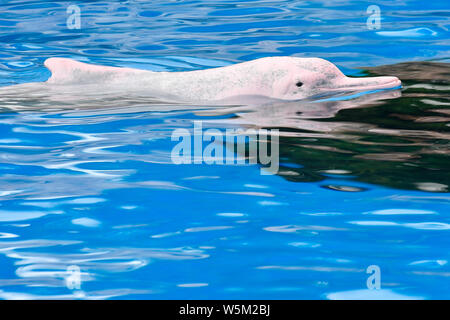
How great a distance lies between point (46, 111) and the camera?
607cm

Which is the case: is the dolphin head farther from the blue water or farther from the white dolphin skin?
the blue water

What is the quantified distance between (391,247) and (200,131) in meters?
2.16

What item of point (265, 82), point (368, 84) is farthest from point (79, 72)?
point (368, 84)

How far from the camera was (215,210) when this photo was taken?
394cm

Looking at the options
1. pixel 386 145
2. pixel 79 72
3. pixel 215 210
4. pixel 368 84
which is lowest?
pixel 215 210

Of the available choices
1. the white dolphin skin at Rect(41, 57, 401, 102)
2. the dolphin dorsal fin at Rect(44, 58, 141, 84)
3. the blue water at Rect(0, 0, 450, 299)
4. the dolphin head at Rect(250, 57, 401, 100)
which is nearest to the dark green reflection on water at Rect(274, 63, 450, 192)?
the blue water at Rect(0, 0, 450, 299)

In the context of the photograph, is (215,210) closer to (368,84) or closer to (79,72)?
(368,84)

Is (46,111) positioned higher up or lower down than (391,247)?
higher up

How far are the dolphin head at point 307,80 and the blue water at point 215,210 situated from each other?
1.68ft

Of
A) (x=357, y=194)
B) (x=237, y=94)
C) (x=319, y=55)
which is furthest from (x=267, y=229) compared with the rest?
(x=319, y=55)

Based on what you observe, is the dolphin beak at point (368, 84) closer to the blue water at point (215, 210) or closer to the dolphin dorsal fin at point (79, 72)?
the blue water at point (215, 210)

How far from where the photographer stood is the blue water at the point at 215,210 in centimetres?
323

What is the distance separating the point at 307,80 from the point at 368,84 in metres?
0.53

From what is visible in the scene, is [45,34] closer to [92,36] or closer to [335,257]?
[92,36]
